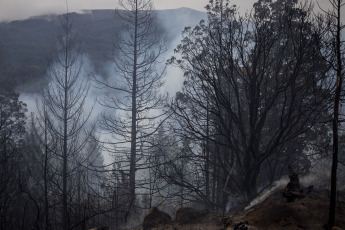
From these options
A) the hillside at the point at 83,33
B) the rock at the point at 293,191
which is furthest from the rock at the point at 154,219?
the hillside at the point at 83,33

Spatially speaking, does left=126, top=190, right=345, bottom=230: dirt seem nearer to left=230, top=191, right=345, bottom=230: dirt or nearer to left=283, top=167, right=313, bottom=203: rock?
left=230, top=191, right=345, bottom=230: dirt

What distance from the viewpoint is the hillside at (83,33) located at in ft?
258

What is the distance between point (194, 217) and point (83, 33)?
92.1m

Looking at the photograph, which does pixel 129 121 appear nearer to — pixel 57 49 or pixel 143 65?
pixel 143 65

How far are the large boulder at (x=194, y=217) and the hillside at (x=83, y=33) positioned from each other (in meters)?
70.1

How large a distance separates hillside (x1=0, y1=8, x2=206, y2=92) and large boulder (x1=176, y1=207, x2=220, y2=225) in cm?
7015

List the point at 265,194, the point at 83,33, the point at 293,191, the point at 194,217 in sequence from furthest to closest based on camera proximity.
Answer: the point at 83,33 < the point at 265,194 < the point at 194,217 < the point at 293,191

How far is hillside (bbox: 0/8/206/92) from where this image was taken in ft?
258

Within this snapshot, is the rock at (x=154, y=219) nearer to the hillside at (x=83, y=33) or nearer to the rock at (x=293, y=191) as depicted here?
the rock at (x=293, y=191)

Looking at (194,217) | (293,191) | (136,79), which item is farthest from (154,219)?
(136,79)

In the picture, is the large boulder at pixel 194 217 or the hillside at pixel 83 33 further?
the hillside at pixel 83 33

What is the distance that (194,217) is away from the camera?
8719 mm

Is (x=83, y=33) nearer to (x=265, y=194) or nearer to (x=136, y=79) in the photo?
(x=136, y=79)

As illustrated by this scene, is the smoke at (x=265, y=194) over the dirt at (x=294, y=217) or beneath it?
over
